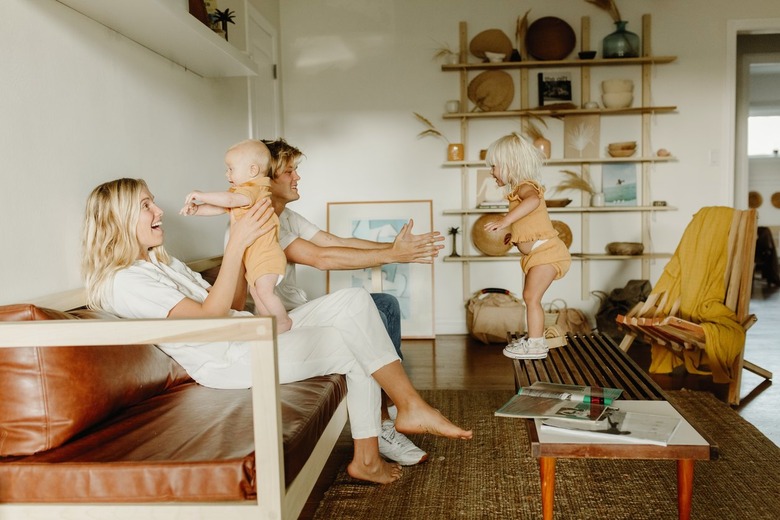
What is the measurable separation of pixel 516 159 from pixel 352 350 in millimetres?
1578

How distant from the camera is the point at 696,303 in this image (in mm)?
3619

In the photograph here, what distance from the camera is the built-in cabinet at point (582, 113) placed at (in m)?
4.69

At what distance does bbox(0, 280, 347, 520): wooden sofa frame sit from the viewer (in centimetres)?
142

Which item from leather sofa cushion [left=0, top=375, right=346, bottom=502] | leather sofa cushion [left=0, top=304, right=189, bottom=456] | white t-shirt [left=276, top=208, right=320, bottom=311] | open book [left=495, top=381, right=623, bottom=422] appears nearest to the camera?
leather sofa cushion [left=0, top=375, right=346, bottom=502]

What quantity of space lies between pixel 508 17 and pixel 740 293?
2593mm

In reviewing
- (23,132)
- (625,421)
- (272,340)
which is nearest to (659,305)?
(625,421)

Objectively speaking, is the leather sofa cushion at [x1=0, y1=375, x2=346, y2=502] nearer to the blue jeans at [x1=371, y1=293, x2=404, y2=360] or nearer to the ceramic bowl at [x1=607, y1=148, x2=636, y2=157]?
the blue jeans at [x1=371, y1=293, x2=404, y2=360]

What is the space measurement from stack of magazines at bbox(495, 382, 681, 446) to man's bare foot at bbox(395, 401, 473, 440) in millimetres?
248

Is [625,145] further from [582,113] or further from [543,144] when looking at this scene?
[543,144]

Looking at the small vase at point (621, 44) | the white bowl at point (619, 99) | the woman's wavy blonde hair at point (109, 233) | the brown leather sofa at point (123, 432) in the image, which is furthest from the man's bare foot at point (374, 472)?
the small vase at point (621, 44)

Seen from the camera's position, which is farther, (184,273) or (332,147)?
(332,147)

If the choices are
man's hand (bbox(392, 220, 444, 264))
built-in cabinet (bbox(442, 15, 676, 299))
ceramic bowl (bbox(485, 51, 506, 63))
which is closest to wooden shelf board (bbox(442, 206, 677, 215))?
built-in cabinet (bbox(442, 15, 676, 299))

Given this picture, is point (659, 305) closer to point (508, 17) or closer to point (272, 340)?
point (508, 17)

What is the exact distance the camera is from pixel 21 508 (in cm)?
145
